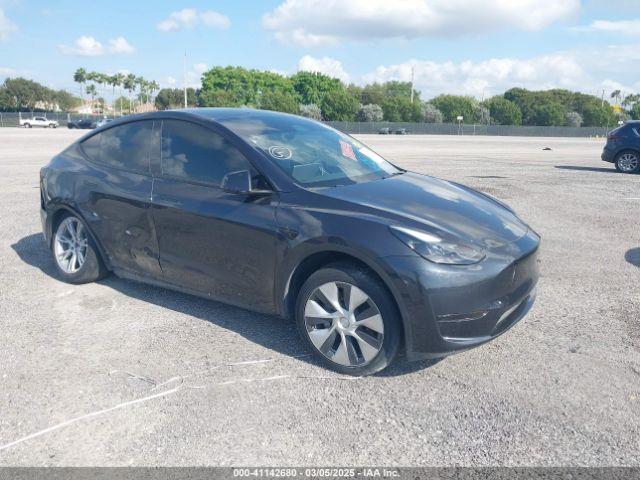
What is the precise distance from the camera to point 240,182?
3.72 meters

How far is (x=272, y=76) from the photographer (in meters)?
A: 118

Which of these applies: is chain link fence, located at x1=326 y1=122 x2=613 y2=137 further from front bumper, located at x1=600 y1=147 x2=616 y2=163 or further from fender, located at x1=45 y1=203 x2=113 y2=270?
fender, located at x1=45 y1=203 x2=113 y2=270

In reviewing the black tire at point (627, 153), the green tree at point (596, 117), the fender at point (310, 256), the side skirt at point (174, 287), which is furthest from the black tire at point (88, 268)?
the green tree at point (596, 117)

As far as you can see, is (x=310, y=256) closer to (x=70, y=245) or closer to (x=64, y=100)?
(x=70, y=245)

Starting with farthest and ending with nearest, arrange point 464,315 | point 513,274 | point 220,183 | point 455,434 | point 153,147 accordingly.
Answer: point 153,147 < point 220,183 < point 513,274 < point 464,315 < point 455,434

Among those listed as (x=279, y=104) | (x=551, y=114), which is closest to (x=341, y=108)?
(x=279, y=104)

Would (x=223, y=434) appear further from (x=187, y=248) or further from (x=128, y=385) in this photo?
(x=187, y=248)

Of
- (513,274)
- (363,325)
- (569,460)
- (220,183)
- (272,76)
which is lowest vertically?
(569,460)

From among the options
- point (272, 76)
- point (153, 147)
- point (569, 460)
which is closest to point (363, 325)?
point (569, 460)

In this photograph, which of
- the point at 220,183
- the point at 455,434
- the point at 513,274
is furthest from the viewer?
the point at 220,183

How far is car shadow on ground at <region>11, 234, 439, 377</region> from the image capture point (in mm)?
3766

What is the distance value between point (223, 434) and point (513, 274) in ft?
6.36

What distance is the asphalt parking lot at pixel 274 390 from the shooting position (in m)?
2.81

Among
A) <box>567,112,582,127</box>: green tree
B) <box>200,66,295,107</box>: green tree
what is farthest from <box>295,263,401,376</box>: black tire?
<box>200,66,295,107</box>: green tree
